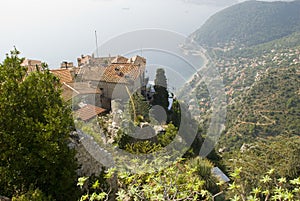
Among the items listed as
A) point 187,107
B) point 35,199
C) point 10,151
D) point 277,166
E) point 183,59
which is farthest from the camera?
point 187,107

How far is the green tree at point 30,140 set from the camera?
400 centimetres

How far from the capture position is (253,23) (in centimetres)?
10881

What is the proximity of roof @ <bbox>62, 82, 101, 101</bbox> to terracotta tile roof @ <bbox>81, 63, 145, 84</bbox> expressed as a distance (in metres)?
0.78

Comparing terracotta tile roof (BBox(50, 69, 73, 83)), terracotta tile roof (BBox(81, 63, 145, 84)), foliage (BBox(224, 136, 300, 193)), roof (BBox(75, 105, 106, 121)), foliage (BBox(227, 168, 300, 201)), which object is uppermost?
foliage (BBox(227, 168, 300, 201))

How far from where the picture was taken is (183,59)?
7770 millimetres

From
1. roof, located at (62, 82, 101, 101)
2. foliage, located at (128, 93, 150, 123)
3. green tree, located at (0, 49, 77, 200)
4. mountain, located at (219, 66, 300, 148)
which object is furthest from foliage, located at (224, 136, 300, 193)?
mountain, located at (219, 66, 300, 148)

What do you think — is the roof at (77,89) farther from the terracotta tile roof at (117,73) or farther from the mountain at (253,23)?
the mountain at (253,23)

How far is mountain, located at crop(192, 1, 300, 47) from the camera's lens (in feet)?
328

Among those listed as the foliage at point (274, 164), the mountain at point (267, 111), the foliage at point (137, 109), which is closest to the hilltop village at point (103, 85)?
the foliage at point (137, 109)

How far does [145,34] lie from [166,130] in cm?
531

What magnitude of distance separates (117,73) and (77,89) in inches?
92.4

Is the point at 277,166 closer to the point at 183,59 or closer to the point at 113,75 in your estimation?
the point at 183,59

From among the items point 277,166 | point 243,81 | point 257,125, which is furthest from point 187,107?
point 243,81

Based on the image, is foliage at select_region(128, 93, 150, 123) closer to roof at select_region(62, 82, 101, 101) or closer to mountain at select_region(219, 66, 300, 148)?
roof at select_region(62, 82, 101, 101)
